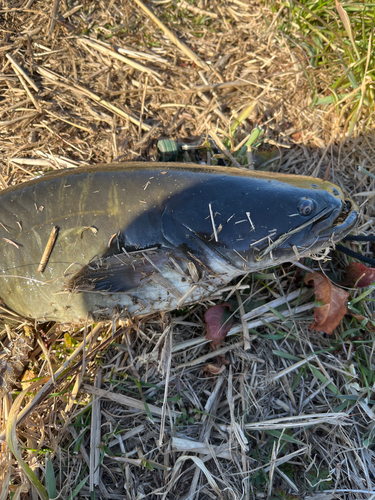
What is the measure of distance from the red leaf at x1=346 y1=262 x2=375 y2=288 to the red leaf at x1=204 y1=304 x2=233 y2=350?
3.30 ft

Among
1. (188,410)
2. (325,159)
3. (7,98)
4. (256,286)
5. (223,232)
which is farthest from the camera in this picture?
(7,98)

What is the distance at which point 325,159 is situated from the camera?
2.97 metres

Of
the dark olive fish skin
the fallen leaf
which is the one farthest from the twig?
the fallen leaf

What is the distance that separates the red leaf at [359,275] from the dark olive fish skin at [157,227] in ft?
1.78

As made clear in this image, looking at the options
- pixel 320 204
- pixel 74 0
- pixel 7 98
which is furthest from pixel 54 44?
pixel 320 204

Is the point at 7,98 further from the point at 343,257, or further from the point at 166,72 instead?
the point at 343,257

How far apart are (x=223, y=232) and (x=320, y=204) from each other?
0.65 metres

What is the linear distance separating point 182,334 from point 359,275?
1456mm

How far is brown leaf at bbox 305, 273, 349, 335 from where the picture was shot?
246 cm

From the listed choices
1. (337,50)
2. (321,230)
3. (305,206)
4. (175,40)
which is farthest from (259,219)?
(175,40)

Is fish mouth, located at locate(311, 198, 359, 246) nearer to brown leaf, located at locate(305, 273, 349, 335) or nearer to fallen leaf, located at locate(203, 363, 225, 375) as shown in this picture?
brown leaf, located at locate(305, 273, 349, 335)

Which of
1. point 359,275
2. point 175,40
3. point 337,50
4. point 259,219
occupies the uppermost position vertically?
point 175,40

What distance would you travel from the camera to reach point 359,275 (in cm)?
259

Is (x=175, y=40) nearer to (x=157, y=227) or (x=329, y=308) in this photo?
(x=157, y=227)
